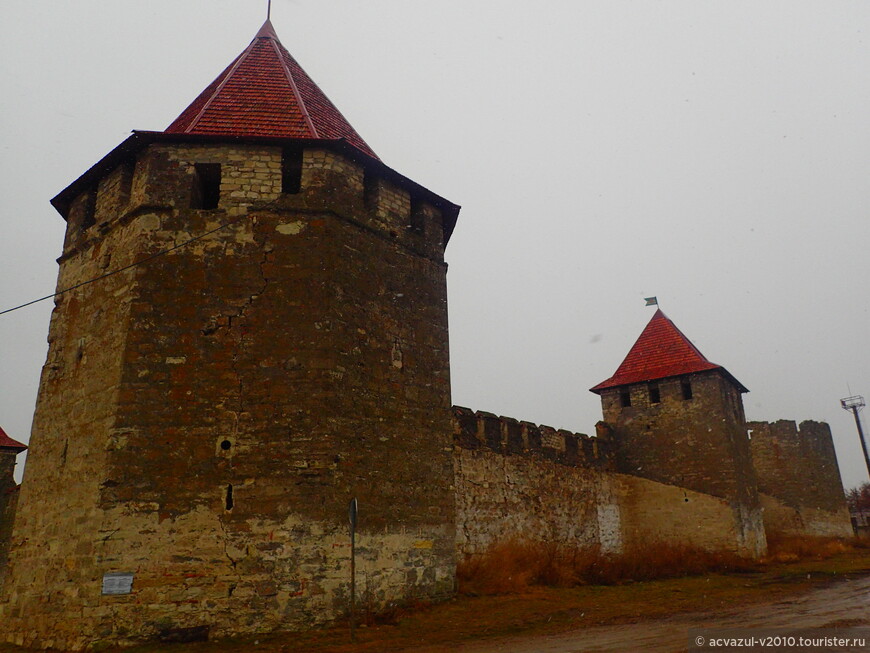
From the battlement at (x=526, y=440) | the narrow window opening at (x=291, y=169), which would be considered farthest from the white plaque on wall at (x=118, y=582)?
the battlement at (x=526, y=440)

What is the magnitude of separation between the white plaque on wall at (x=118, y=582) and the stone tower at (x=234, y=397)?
0.02 meters

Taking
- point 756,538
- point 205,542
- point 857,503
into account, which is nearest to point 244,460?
point 205,542

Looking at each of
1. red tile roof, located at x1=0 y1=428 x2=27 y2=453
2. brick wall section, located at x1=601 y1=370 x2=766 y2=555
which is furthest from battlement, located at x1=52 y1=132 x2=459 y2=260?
red tile roof, located at x1=0 y1=428 x2=27 y2=453

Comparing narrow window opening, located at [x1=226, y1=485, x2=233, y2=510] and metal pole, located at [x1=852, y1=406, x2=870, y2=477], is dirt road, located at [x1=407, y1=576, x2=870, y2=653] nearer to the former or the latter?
narrow window opening, located at [x1=226, y1=485, x2=233, y2=510]

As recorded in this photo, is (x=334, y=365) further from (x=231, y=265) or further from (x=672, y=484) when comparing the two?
(x=672, y=484)

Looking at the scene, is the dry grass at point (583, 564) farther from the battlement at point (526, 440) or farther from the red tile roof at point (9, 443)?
the red tile roof at point (9, 443)

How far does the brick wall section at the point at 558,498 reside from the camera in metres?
14.2

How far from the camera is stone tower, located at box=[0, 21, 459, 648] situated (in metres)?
8.28

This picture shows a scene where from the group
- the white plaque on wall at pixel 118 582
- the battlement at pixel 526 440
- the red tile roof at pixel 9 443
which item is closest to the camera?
the white plaque on wall at pixel 118 582

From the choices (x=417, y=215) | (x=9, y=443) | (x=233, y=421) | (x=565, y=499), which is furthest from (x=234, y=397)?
(x=9, y=443)

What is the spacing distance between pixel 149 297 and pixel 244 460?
263 centimetres

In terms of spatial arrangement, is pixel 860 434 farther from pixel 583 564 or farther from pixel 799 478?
pixel 583 564

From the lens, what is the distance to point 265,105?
11227 mm

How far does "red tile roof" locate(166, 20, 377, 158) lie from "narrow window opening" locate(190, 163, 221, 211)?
0.54 meters
